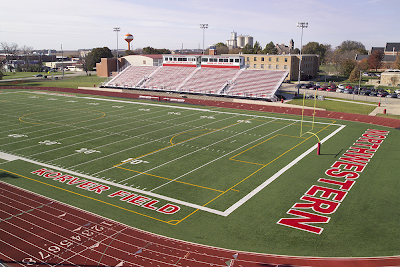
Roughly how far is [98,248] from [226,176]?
9.42 m

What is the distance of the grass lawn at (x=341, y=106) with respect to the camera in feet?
138

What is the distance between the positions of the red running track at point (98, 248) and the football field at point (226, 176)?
0.56 m

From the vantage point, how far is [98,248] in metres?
12.7

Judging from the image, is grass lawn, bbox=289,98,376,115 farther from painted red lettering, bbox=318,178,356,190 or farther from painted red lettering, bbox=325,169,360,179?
painted red lettering, bbox=318,178,356,190

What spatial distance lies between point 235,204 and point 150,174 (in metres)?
6.37

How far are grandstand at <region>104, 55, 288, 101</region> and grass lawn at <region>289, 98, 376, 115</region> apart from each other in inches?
206

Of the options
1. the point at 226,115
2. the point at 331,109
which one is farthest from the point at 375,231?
the point at 331,109

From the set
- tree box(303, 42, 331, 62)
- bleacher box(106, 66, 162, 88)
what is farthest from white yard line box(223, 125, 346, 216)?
tree box(303, 42, 331, 62)

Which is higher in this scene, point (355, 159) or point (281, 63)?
point (281, 63)

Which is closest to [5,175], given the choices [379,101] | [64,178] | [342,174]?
[64,178]

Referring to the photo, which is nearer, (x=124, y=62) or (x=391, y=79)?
(x=391, y=79)

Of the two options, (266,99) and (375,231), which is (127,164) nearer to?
(375,231)

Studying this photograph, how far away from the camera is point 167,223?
48.0 ft

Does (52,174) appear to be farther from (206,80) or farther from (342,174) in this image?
(206,80)
